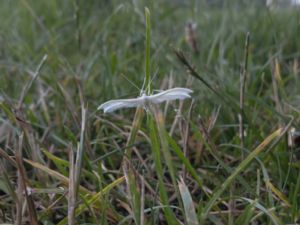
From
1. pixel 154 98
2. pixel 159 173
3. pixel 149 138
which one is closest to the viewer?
pixel 154 98

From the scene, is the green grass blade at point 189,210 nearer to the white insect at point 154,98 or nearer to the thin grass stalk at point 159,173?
the thin grass stalk at point 159,173

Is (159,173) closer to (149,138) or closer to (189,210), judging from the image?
(189,210)

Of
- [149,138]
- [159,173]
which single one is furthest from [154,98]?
[149,138]

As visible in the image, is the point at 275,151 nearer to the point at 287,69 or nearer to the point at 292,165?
the point at 292,165

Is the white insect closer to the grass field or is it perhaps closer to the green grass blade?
the grass field

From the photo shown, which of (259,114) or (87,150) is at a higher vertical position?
(87,150)

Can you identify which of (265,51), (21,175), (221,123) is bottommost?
(265,51)

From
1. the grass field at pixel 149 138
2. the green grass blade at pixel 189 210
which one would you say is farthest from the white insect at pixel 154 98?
the green grass blade at pixel 189 210

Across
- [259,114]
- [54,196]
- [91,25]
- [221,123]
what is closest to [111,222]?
[54,196]

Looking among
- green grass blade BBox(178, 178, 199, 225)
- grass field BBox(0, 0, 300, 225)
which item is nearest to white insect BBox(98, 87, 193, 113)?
grass field BBox(0, 0, 300, 225)
